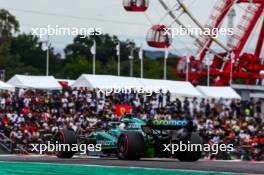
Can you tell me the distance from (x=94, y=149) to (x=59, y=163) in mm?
3503

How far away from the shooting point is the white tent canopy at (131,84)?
47.2 m

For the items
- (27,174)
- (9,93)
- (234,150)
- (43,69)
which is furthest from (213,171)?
(43,69)

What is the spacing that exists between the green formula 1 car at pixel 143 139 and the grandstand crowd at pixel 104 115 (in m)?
6.53

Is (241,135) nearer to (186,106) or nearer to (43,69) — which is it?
(186,106)

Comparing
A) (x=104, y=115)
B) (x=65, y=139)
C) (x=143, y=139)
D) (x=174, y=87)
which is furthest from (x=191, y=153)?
(x=174, y=87)

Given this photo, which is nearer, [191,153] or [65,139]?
[191,153]

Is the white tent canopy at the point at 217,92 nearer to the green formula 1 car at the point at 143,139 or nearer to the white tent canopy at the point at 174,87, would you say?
the white tent canopy at the point at 174,87

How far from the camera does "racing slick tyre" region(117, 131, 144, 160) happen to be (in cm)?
2397

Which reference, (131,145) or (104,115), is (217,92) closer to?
(104,115)

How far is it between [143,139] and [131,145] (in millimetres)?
449

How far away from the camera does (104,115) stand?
39.8 m

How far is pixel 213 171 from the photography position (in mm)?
20141

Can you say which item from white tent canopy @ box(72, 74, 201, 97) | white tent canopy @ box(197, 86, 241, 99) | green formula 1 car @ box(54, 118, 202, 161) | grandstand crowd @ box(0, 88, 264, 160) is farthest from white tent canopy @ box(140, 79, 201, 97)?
green formula 1 car @ box(54, 118, 202, 161)

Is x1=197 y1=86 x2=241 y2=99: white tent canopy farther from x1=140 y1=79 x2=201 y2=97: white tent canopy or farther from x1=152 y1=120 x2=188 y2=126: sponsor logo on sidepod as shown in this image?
x1=152 y1=120 x2=188 y2=126: sponsor logo on sidepod
